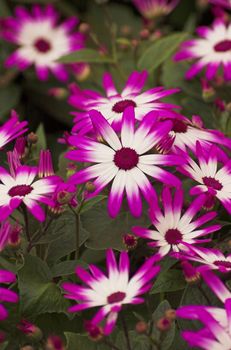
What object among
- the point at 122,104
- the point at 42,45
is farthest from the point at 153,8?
the point at 122,104

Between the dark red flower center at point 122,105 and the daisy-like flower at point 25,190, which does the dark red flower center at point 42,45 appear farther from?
the daisy-like flower at point 25,190

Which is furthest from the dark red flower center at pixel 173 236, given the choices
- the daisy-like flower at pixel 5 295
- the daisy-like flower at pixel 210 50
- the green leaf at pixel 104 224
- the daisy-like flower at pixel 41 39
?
the daisy-like flower at pixel 41 39

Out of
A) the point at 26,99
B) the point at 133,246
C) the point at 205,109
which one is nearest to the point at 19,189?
the point at 133,246

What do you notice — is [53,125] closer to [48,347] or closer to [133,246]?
[133,246]

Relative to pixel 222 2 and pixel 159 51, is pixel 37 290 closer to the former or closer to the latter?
pixel 159 51

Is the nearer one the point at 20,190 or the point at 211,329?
the point at 211,329

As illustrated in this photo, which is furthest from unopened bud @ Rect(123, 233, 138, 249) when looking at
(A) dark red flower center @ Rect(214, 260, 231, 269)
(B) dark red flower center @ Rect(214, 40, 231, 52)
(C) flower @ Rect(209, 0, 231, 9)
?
(C) flower @ Rect(209, 0, 231, 9)
